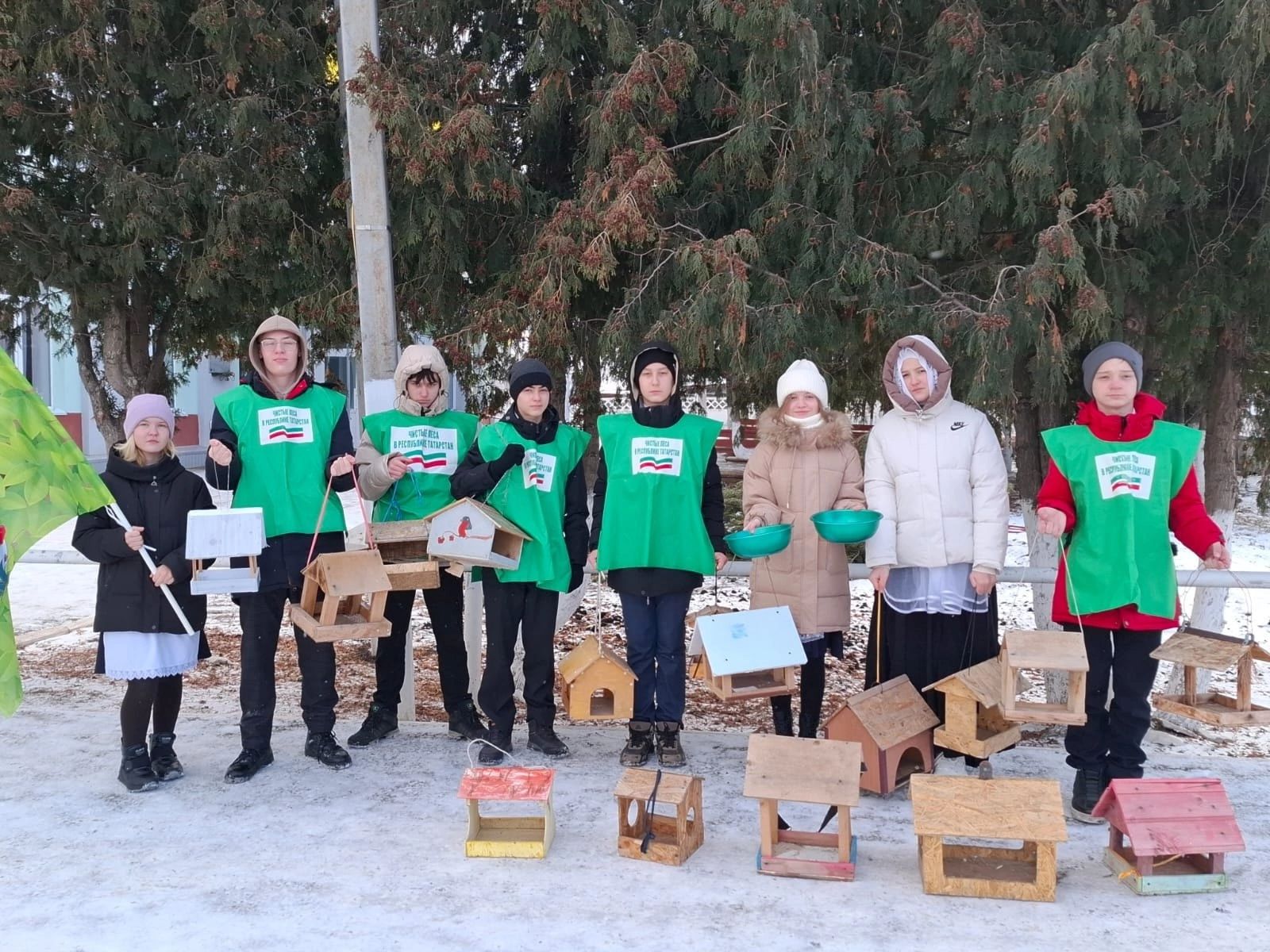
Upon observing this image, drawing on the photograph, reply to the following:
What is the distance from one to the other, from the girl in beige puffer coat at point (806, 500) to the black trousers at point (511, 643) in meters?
0.95

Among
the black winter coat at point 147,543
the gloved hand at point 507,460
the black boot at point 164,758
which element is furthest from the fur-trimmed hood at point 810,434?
the black boot at point 164,758

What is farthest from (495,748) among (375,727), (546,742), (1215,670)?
(1215,670)

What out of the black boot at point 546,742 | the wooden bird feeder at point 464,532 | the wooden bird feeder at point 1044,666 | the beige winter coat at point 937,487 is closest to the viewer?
the wooden bird feeder at point 1044,666

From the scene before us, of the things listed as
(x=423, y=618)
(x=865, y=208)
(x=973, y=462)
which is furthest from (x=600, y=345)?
(x=423, y=618)

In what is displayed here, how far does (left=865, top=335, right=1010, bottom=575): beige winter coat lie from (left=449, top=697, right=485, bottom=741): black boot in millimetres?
1998

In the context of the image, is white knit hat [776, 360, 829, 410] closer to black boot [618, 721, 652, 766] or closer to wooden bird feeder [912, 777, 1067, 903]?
black boot [618, 721, 652, 766]

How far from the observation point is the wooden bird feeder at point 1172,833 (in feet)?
11.1

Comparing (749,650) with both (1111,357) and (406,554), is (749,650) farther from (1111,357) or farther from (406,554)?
(1111,357)

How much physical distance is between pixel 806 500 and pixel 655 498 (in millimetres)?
634

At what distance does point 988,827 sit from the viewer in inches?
131

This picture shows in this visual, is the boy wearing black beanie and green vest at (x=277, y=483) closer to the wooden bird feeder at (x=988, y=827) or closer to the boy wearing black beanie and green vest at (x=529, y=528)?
the boy wearing black beanie and green vest at (x=529, y=528)

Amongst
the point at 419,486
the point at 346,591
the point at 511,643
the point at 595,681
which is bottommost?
the point at 595,681

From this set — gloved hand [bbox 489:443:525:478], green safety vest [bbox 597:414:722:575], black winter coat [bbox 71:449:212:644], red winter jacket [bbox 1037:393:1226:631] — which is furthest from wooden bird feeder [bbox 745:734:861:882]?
black winter coat [bbox 71:449:212:644]

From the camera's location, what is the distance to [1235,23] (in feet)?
15.7
